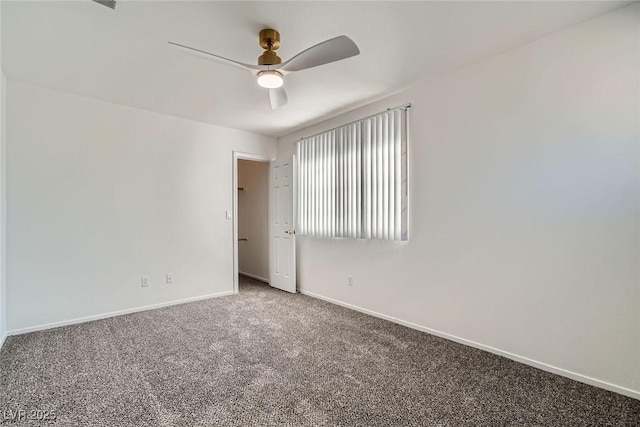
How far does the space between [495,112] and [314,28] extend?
169cm

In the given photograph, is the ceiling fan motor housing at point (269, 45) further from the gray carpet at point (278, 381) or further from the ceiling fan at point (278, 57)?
the gray carpet at point (278, 381)

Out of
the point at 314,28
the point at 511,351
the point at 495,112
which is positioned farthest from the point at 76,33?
the point at 511,351

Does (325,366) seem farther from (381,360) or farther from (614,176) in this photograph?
(614,176)

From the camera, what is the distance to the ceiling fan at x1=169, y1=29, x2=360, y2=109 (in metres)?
1.84

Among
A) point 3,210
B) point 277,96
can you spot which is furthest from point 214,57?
point 3,210

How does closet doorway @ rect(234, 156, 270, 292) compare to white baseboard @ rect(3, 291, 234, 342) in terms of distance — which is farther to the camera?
closet doorway @ rect(234, 156, 270, 292)

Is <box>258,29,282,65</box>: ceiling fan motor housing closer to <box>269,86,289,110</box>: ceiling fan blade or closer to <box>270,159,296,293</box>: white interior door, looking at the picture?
<box>269,86,289,110</box>: ceiling fan blade

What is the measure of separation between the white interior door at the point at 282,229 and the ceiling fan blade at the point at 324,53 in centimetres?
267

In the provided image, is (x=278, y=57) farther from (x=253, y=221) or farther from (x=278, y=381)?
(x=253, y=221)

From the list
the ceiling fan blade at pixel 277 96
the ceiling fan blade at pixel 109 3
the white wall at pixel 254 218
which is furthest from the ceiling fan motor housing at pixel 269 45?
the white wall at pixel 254 218

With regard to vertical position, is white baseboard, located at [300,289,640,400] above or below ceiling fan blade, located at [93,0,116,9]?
below

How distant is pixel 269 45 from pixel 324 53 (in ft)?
1.73

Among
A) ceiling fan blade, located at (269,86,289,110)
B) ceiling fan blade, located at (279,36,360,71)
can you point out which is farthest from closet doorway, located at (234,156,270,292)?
ceiling fan blade, located at (279,36,360,71)

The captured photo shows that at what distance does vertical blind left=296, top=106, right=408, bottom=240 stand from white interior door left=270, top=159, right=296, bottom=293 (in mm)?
211
